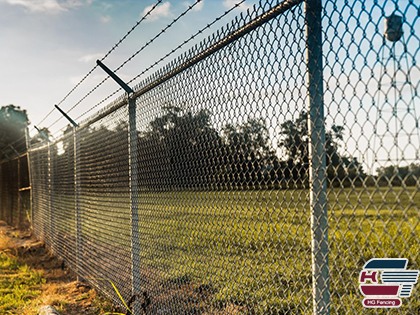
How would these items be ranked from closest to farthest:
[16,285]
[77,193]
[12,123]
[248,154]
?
[248,154], [16,285], [77,193], [12,123]

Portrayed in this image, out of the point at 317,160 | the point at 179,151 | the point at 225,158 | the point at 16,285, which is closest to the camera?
the point at 317,160

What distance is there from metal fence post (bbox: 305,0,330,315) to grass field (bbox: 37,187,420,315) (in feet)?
0.21

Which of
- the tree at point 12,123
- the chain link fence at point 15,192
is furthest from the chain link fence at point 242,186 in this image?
the tree at point 12,123

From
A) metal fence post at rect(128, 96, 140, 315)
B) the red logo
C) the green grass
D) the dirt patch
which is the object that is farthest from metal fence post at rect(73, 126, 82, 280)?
the red logo

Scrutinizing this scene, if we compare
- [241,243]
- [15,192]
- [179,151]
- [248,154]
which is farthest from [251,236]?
[15,192]

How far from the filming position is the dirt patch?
224 inches

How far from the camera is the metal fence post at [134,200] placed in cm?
470

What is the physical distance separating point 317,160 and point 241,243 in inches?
36.7

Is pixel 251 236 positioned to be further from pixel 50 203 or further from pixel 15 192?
pixel 15 192

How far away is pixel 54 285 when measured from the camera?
278 inches

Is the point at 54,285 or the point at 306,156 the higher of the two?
the point at 306,156

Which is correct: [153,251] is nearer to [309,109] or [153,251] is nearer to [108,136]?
[108,136]

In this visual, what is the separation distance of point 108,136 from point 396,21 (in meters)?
4.38

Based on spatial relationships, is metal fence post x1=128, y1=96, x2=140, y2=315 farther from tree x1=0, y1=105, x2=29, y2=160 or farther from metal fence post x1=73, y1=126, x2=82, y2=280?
tree x1=0, y1=105, x2=29, y2=160
